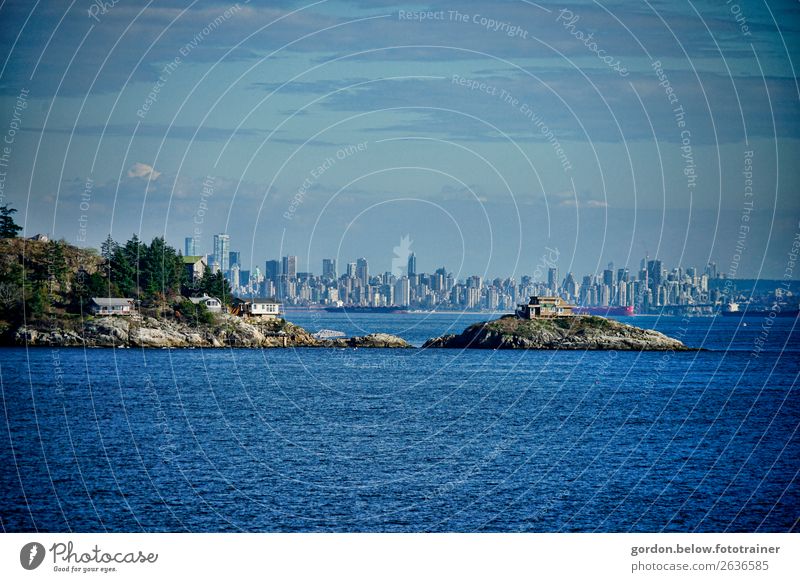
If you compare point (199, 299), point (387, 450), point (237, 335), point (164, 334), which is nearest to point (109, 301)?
point (164, 334)

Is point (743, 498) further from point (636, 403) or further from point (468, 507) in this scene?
point (636, 403)

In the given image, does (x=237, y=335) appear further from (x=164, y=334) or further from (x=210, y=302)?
(x=164, y=334)

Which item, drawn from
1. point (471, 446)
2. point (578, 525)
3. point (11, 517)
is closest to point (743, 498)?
point (578, 525)

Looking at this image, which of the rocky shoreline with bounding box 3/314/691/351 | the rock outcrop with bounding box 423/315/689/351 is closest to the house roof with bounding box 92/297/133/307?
the rocky shoreline with bounding box 3/314/691/351

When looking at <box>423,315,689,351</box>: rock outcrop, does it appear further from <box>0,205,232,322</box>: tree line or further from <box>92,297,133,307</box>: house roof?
<box>92,297,133,307</box>: house roof

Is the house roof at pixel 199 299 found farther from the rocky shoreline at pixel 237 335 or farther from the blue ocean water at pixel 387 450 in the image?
the blue ocean water at pixel 387 450
